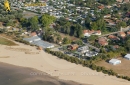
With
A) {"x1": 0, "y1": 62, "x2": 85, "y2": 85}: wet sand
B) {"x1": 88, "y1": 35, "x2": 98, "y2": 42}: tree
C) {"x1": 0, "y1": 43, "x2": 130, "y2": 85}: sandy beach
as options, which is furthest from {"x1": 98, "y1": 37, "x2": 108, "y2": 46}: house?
{"x1": 0, "y1": 62, "x2": 85, "y2": 85}: wet sand

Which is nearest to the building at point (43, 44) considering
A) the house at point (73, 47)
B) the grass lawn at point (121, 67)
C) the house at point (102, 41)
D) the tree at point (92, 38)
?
the house at point (73, 47)

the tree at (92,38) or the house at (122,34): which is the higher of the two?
the house at (122,34)

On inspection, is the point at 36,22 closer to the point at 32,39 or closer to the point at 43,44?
the point at 32,39

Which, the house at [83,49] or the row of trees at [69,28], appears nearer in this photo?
the house at [83,49]

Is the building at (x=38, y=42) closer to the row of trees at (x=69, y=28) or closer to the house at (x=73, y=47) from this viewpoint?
the house at (x=73, y=47)

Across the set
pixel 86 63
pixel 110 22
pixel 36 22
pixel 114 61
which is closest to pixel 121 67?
pixel 114 61

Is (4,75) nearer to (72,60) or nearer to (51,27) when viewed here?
(72,60)

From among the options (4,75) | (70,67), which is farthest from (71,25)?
(4,75)

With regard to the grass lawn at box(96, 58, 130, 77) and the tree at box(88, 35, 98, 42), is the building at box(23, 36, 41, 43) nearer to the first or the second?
the tree at box(88, 35, 98, 42)
